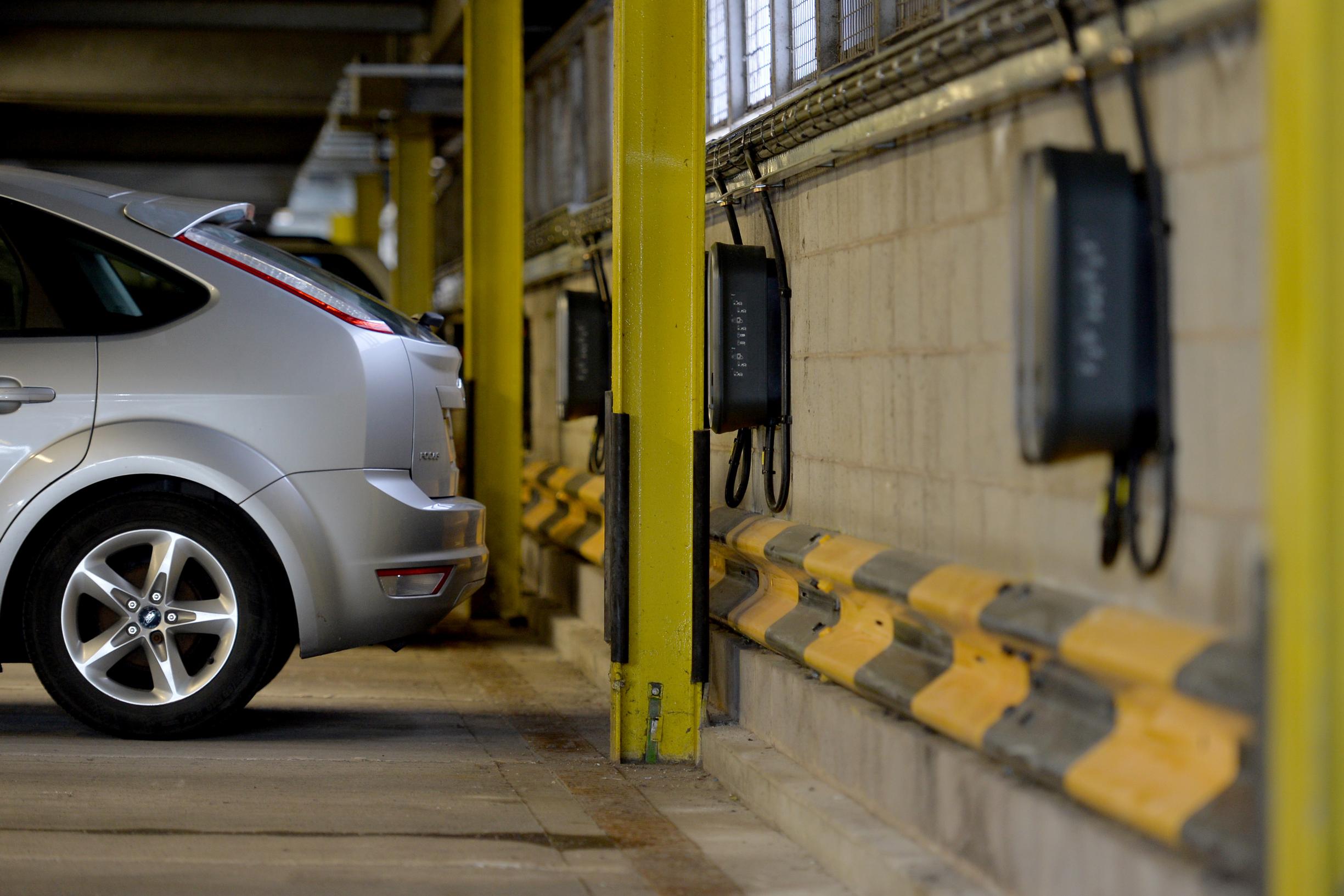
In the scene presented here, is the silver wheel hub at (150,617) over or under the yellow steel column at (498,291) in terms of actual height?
under

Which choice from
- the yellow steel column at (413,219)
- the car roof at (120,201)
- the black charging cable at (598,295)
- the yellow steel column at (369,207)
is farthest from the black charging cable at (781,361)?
the yellow steel column at (369,207)

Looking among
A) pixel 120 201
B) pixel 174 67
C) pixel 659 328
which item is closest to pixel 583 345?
pixel 120 201

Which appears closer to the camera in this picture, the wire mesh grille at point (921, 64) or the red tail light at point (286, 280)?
the wire mesh grille at point (921, 64)

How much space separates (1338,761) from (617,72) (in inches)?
150

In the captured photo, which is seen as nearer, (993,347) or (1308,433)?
(1308,433)

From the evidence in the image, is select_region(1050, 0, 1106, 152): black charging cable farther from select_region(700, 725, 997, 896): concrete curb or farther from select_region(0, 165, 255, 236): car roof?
select_region(0, 165, 255, 236): car roof

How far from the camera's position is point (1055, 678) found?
369 centimetres

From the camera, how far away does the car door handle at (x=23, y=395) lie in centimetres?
576

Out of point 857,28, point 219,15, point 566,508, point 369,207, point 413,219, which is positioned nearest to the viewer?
point 857,28

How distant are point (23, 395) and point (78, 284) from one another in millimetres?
467

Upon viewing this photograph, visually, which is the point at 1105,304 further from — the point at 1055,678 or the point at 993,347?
the point at 1055,678

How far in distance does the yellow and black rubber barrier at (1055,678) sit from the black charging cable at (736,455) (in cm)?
97

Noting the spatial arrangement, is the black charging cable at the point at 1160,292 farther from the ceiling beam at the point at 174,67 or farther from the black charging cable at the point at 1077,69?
the ceiling beam at the point at 174,67

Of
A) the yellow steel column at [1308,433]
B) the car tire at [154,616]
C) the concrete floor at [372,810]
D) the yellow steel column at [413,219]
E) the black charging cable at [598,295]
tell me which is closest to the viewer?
the yellow steel column at [1308,433]
